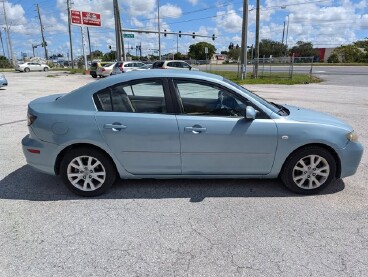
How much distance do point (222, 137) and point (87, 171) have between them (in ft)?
5.56

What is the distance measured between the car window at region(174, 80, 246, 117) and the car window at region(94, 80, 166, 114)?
253 mm

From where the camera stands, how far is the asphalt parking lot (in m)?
2.57

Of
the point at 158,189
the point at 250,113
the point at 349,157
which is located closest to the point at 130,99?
the point at 158,189

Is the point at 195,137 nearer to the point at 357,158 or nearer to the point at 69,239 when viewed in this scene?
the point at 69,239

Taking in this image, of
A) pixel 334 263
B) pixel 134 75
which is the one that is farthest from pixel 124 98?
pixel 334 263

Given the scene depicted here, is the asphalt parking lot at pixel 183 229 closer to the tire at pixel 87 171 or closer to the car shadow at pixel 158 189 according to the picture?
the car shadow at pixel 158 189

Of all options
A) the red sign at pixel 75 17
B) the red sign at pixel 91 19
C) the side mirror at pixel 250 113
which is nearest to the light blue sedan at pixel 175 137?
the side mirror at pixel 250 113

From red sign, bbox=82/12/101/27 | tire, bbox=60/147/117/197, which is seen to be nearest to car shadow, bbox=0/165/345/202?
tire, bbox=60/147/117/197

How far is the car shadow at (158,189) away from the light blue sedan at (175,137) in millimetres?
223

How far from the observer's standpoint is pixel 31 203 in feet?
11.9

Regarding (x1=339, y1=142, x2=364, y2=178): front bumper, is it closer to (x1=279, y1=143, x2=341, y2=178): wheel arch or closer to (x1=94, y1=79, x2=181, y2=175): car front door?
(x1=279, y1=143, x2=341, y2=178): wheel arch

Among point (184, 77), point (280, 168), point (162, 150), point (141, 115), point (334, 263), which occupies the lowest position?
point (334, 263)

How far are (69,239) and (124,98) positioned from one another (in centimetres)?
173

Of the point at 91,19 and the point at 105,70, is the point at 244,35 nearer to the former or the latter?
the point at 105,70
